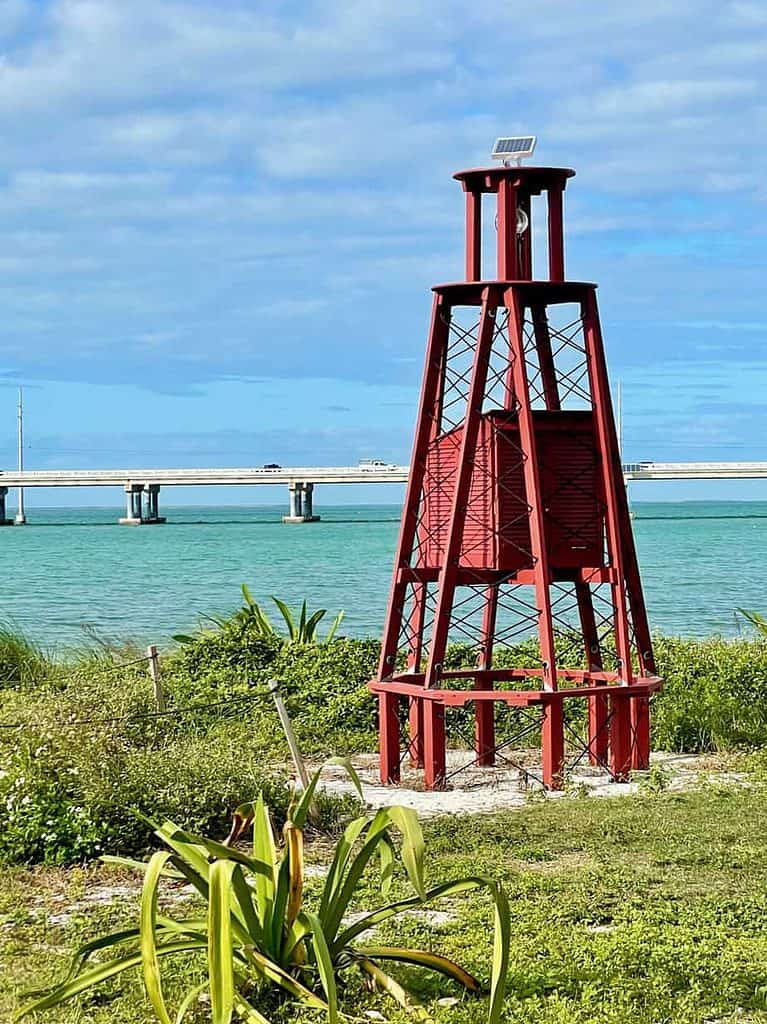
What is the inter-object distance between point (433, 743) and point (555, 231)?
12.0 feet

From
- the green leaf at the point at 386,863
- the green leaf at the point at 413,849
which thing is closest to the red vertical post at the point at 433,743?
the green leaf at the point at 386,863

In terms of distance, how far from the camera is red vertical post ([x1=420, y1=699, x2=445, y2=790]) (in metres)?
9.53

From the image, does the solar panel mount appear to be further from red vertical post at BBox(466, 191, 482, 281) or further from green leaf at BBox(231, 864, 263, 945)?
green leaf at BBox(231, 864, 263, 945)

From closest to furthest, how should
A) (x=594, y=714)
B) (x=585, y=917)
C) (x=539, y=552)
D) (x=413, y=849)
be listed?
(x=413, y=849)
(x=585, y=917)
(x=539, y=552)
(x=594, y=714)

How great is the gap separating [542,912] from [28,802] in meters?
3.04

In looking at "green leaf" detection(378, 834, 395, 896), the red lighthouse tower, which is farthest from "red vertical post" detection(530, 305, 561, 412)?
"green leaf" detection(378, 834, 395, 896)

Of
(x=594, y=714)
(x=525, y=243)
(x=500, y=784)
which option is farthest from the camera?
(x=594, y=714)

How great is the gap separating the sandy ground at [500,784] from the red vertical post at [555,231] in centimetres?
353

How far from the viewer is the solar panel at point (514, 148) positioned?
9.75 meters

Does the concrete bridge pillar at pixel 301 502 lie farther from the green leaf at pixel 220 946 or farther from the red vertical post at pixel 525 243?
the green leaf at pixel 220 946

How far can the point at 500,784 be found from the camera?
32.0ft

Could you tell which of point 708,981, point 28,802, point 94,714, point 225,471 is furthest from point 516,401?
point 225,471

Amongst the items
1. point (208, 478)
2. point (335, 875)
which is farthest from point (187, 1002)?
point (208, 478)

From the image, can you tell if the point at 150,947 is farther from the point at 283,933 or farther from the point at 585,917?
the point at 585,917
